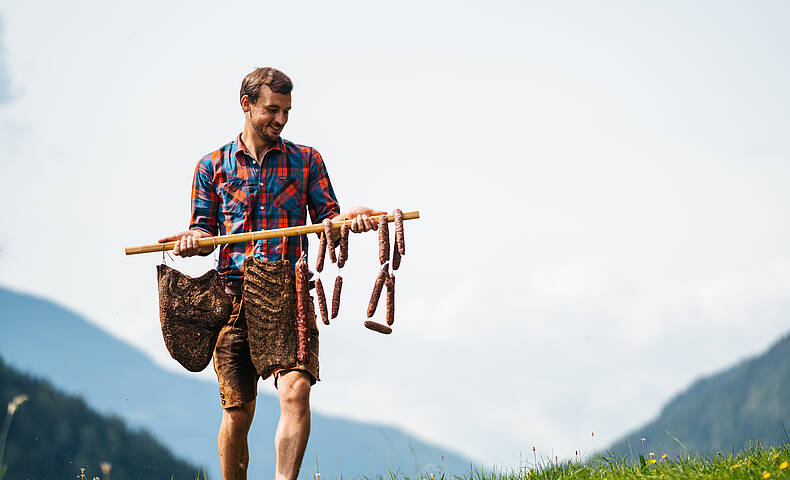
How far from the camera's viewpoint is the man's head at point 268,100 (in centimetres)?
683

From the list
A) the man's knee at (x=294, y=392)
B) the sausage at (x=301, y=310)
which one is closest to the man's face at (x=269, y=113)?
the sausage at (x=301, y=310)

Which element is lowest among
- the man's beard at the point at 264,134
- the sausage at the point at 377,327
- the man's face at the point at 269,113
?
the sausage at the point at 377,327

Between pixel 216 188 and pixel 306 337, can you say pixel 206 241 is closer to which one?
pixel 216 188

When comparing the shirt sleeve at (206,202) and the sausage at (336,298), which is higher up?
the shirt sleeve at (206,202)

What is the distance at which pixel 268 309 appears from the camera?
6660 mm

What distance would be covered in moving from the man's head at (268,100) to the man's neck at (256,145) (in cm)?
4

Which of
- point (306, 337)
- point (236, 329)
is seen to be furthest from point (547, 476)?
point (236, 329)

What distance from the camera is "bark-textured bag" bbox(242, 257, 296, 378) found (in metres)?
6.60

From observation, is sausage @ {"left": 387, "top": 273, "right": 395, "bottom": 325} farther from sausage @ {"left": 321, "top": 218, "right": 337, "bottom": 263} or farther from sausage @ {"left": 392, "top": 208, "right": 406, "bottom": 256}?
sausage @ {"left": 321, "top": 218, "right": 337, "bottom": 263}

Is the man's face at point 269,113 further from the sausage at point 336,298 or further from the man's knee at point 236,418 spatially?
the man's knee at point 236,418

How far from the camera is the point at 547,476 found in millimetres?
7203

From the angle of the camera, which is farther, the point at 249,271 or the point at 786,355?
the point at 786,355

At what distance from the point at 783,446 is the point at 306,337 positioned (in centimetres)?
379

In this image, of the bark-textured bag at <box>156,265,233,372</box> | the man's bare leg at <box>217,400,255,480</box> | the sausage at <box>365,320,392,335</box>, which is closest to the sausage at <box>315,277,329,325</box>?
the sausage at <box>365,320,392,335</box>
